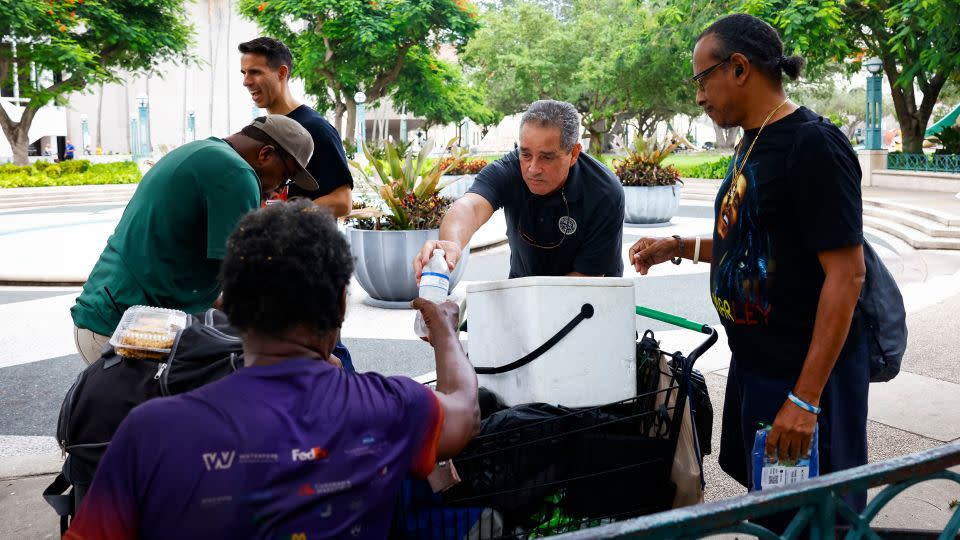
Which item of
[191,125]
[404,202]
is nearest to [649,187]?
[404,202]

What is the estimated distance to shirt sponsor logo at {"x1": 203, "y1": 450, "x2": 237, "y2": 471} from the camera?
4.78 feet

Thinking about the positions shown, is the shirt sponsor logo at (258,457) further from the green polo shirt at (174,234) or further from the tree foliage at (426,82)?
the tree foliage at (426,82)

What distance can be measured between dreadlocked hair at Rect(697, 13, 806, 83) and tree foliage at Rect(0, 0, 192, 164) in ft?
→ 92.5

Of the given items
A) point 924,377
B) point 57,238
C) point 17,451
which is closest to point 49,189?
point 57,238

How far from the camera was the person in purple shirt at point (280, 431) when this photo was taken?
4.76 feet

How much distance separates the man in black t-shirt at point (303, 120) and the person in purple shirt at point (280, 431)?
239 cm

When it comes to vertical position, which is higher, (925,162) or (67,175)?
(925,162)

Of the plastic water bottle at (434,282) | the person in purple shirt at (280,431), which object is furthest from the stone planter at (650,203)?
the person in purple shirt at (280,431)

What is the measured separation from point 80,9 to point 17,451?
92.2 ft

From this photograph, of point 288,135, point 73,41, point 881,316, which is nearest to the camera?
point 881,316

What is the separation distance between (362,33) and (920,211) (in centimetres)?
2463

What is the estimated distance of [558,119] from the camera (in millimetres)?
3164

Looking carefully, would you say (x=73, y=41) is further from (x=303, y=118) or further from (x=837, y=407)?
(x=837, y=407)

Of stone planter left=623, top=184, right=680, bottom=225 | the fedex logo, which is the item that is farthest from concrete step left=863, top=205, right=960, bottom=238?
the fedex logo
